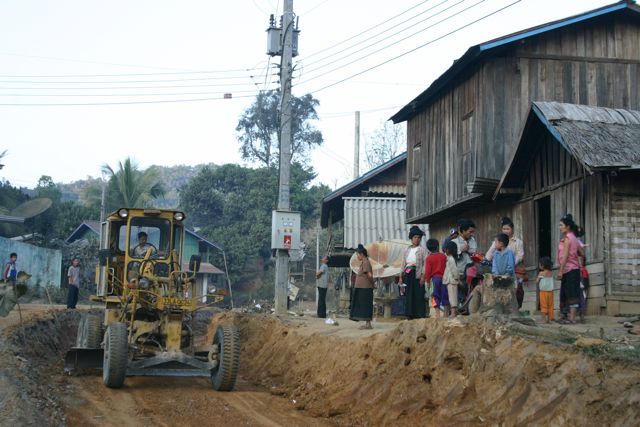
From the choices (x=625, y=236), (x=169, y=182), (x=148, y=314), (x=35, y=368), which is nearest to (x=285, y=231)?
(x=148, y=314)

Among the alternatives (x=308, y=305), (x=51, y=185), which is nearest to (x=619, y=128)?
(x=308, y=305)

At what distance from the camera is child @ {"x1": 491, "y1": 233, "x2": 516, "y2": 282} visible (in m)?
11.8

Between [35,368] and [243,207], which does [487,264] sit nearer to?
[35,368]

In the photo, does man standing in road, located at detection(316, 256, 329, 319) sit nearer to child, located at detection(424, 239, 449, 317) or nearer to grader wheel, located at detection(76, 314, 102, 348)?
grader wheel, located at detection(76, 314, 102, 348)

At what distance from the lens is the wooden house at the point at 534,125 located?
48.5ft

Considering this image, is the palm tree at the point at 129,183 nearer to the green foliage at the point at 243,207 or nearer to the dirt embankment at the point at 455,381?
the green foliage at the point at 243,207

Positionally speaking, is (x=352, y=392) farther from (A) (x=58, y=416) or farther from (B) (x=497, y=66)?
(B) (x=497, y=66)

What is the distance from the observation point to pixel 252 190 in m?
50.0

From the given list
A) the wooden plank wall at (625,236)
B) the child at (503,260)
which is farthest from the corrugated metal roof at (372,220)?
the child at (503,260)

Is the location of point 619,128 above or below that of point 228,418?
above

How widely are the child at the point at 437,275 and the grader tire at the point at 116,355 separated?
4955mm

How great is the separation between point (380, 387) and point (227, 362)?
3192 millimetres

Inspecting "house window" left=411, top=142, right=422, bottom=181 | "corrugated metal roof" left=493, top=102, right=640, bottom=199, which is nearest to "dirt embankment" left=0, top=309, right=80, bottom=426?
"corrugated metal roof" left=493, top=102, right=640, bottom=199

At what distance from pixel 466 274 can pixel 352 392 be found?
9.61 feet
